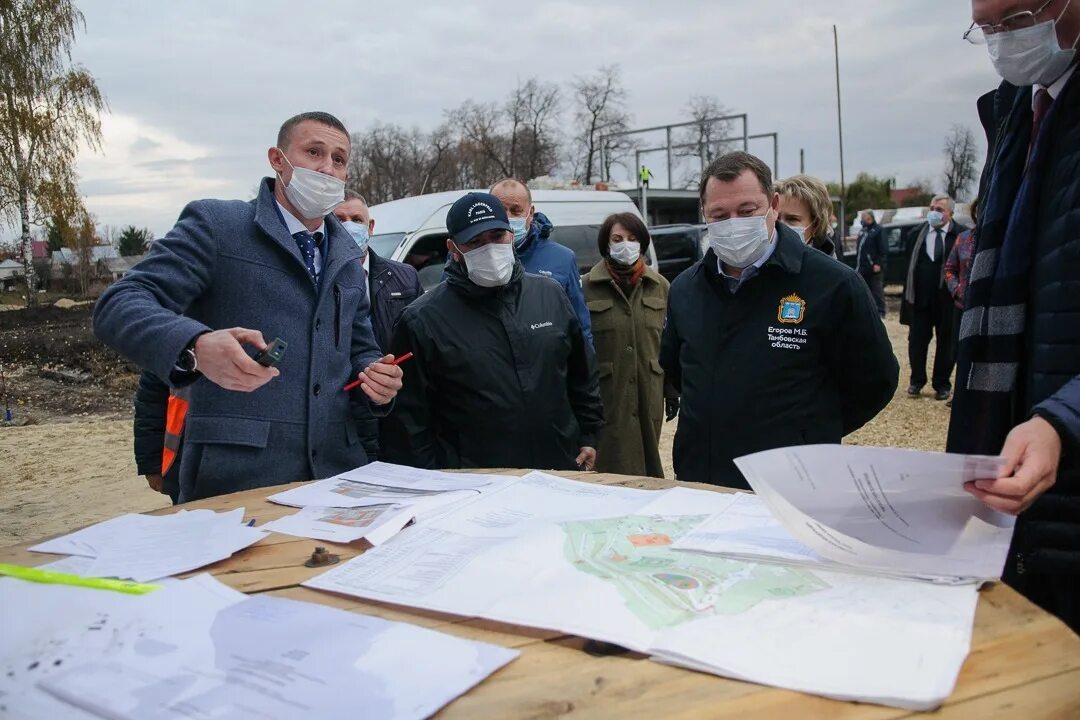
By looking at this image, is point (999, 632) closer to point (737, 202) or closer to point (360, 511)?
point (360, 511)

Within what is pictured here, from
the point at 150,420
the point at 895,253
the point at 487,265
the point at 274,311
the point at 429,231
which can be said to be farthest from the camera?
the point at 895,253

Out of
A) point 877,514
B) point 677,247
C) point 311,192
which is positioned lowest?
point 877,514

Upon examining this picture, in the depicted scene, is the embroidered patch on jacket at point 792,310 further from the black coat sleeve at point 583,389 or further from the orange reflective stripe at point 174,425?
the orange reflective stripe at point 174,425

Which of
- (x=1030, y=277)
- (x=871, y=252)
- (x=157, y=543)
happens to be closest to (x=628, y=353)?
(x=1030, y=277)

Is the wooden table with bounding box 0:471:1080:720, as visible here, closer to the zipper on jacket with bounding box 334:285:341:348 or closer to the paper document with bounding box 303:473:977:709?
the paper document with bounding box 303:473:977:709

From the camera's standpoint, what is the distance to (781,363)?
246 centimetres

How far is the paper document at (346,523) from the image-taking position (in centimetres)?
154

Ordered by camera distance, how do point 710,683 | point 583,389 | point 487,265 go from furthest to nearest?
point 583,389, point 487,265, point 710,683

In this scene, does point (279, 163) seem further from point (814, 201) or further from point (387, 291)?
point (814, 201)

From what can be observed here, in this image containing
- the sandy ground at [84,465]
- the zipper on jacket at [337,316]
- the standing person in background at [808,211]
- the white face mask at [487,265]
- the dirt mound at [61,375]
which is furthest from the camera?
the dirt mound at [61,375]

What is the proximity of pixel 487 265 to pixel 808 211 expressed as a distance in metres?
1.65

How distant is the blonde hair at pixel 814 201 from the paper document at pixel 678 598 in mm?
2413

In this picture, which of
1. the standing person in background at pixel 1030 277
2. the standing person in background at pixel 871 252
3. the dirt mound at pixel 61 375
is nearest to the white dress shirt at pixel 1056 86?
the standing person in background at pixel 1030 277

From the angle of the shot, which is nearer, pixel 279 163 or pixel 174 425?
pixel 174 425
